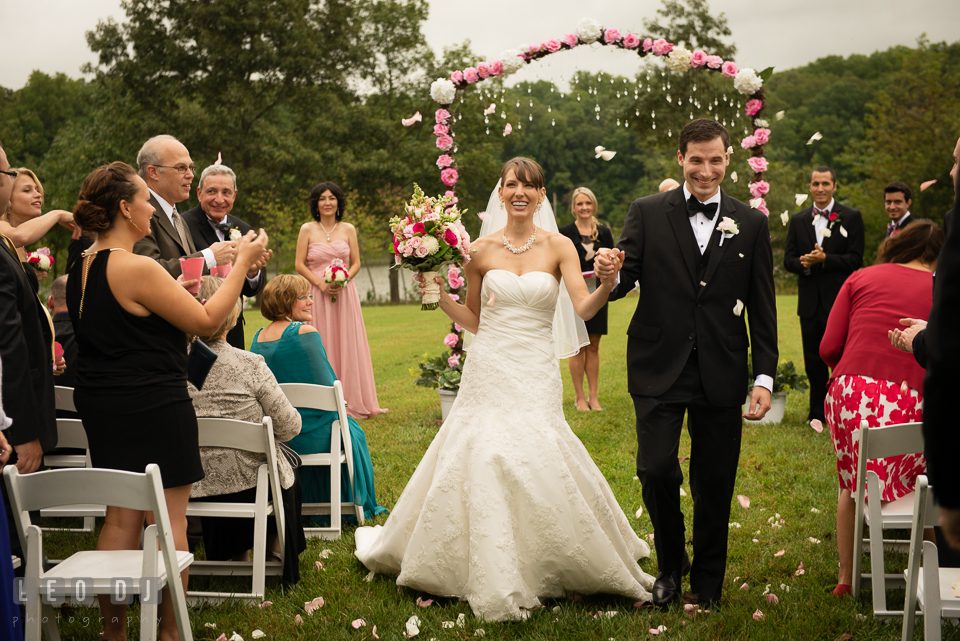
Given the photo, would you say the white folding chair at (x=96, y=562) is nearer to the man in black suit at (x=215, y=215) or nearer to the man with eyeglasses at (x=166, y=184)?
the man with eyeglasses at (x=166, y=184)

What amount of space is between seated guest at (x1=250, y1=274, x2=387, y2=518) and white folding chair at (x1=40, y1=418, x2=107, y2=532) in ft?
4.02

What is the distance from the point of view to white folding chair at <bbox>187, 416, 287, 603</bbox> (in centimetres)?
384

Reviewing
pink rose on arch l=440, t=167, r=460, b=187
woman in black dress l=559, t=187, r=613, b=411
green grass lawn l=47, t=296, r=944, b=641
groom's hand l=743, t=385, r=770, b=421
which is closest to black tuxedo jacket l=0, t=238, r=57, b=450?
green grass lawn l=47, t=296, r=944, b=641

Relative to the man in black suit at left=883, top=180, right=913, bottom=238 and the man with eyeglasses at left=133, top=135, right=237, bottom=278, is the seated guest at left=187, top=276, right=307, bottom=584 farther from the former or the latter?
the man in black suit at left=883, top=180, right=913, bottom=238

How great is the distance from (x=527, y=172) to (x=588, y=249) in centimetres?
442

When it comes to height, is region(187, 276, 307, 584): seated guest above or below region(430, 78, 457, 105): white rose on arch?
below

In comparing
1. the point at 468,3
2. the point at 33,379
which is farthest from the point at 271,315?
the point at 468,3

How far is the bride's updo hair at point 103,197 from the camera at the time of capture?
317cm

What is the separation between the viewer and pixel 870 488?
11.3 feet

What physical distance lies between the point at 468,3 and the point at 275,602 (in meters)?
35.3

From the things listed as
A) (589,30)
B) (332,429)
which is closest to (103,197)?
(332,429)

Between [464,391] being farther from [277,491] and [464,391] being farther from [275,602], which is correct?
[275,602]

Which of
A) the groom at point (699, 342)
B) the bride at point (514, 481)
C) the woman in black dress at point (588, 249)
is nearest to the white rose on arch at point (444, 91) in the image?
the woman in black dress at point (588, 249)

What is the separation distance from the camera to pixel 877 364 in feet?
13.0
